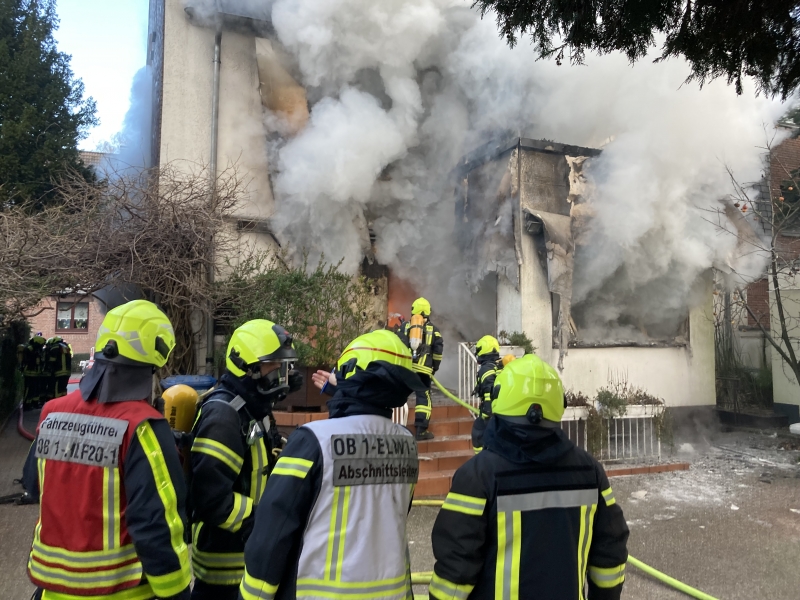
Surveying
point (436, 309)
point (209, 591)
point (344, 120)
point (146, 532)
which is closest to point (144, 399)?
point (146, 532)

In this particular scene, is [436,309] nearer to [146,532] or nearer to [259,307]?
[259,307]

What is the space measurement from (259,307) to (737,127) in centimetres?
817

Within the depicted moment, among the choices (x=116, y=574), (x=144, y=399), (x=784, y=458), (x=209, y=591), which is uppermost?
(x=144, y=399)

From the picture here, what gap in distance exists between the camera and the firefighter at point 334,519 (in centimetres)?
178

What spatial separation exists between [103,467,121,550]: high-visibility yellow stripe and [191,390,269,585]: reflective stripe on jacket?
291mm

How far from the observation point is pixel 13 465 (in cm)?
754

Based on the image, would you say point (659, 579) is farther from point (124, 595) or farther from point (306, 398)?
point (306, 398)

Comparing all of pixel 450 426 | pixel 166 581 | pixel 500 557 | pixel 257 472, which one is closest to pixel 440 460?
pixel 450 426

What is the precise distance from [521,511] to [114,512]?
143cm

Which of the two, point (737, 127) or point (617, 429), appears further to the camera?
point (737, 127)

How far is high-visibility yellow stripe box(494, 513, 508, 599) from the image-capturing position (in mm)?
1896

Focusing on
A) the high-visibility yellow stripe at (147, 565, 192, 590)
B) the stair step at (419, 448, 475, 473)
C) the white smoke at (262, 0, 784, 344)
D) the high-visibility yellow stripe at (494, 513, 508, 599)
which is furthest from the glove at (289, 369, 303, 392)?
the white smoke at (262, 0, 784, 344)

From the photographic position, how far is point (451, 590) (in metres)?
1.92

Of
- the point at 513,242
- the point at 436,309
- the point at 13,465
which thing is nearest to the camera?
the point at 13,465
